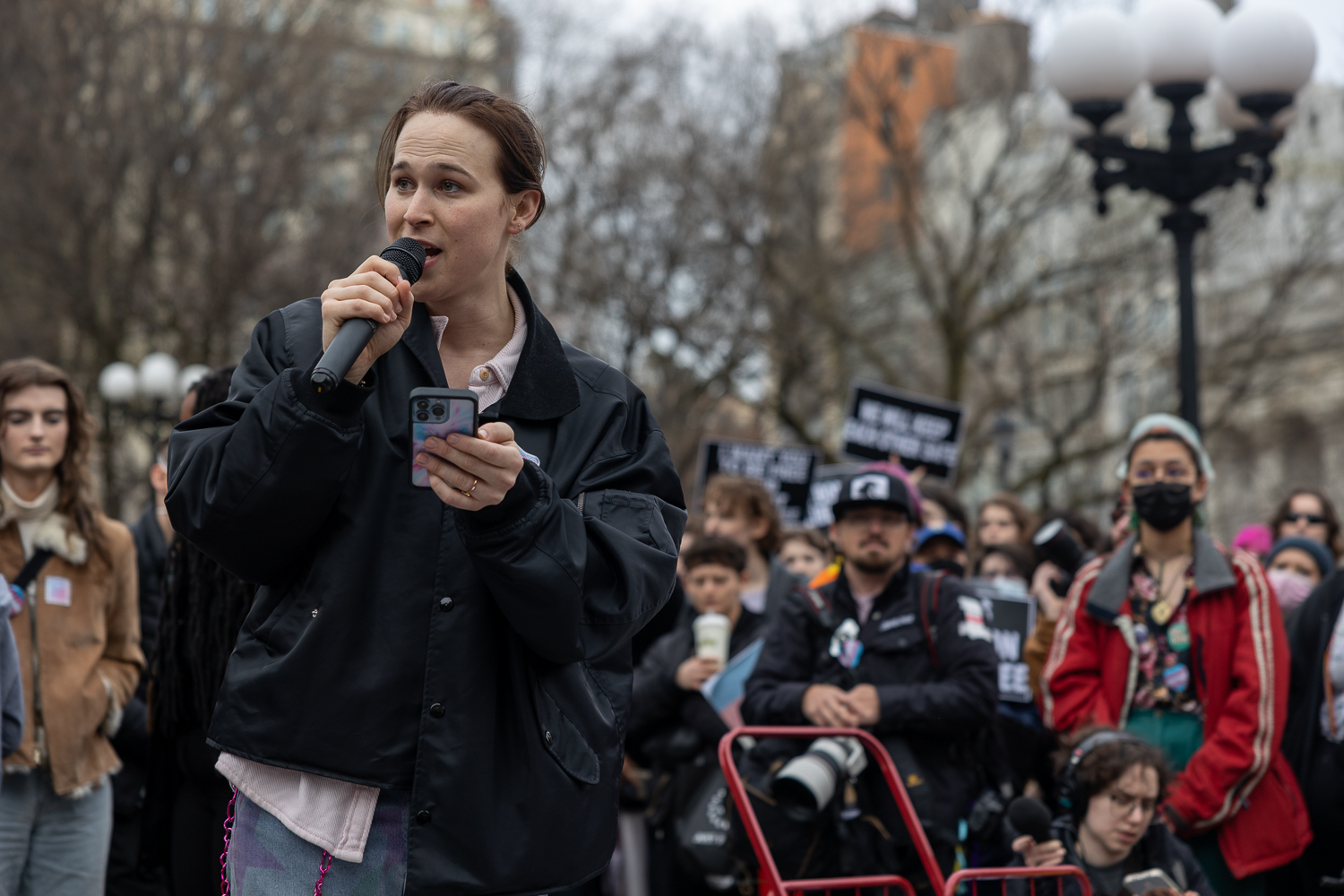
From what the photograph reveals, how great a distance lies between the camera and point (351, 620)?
2389mm

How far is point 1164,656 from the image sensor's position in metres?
5.82

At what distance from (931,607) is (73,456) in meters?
3.30

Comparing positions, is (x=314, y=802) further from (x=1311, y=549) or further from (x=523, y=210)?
(x=1311, y=549)

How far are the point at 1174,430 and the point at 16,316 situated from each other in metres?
19.5

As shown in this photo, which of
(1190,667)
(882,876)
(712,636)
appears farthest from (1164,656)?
(712,636)

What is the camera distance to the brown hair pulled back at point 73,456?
539 cm

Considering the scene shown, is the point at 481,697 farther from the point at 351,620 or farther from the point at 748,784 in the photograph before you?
the point at 748,784

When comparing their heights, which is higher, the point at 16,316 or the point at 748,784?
the point at 16,316

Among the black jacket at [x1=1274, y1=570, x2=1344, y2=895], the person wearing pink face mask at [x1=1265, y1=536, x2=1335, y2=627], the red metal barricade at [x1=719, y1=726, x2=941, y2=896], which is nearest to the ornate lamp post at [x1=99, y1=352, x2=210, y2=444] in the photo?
the person wearing pink face mask at [x1=1265, y1=536, x2=1335, y2=627]

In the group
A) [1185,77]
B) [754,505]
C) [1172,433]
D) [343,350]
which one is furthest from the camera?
[1185,77]

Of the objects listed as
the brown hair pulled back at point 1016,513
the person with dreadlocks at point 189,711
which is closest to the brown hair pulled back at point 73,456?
the person with dreadlocks at point 189,711

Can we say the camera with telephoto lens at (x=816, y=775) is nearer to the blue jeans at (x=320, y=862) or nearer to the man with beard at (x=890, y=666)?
the man with beard at (x=890, y=666)

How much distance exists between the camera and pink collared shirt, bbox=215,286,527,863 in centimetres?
241

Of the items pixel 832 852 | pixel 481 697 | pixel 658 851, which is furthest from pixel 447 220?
pixel 658 851
